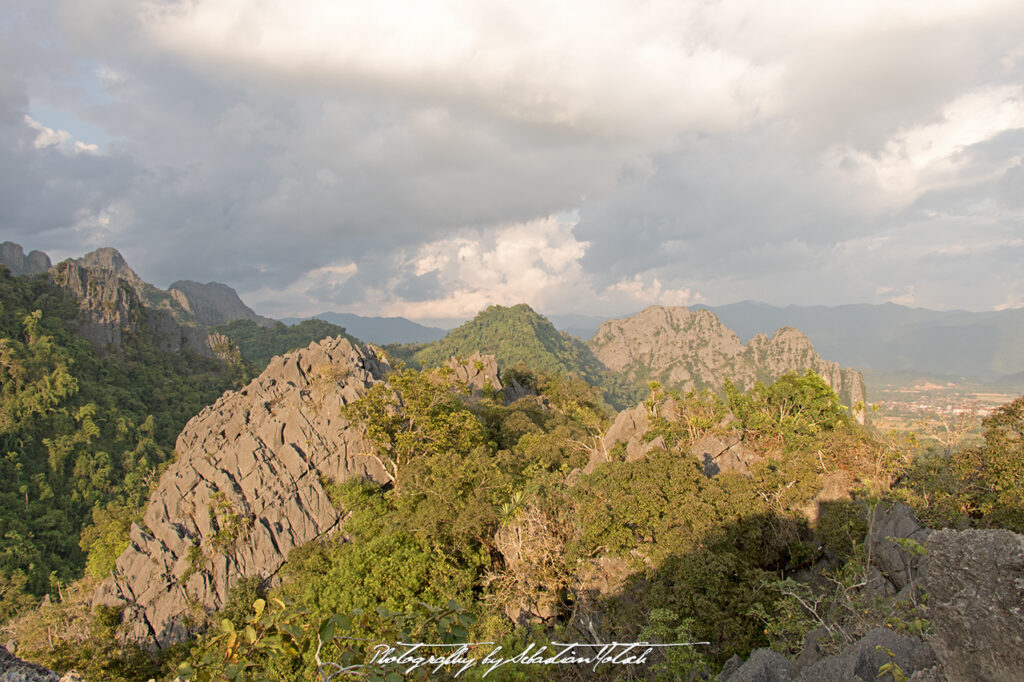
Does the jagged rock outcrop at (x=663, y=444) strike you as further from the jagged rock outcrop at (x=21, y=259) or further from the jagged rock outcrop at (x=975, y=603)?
the jagged rock outcrop at (x=21, y=259)

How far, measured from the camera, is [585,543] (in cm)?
1702

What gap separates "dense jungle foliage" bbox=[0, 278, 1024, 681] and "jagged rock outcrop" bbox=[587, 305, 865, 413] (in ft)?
274

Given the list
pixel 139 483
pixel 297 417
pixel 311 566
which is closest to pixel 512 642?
pixel 311 566

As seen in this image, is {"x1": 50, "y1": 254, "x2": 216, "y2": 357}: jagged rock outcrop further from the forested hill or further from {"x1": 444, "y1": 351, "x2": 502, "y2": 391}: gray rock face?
{"x1": 444, "y1": 351, "x2": 502, "y2": 391}: gray rock face

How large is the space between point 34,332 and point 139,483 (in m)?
30.8

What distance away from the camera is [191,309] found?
183 metres

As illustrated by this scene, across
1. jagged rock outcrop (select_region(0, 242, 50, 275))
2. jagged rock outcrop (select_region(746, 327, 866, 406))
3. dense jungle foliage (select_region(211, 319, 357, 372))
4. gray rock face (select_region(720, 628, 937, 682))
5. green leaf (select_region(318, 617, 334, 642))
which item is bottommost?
jagged rock outcrop (select_region(746, 327, 866, 406))

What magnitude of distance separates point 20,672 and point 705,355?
176009 mm

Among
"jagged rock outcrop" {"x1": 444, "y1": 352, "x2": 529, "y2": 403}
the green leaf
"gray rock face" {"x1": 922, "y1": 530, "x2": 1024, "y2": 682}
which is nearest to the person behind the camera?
the green leaf

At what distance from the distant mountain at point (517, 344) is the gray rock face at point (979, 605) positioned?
120040mm

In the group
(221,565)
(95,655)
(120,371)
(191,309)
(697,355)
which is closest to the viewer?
(95,655)

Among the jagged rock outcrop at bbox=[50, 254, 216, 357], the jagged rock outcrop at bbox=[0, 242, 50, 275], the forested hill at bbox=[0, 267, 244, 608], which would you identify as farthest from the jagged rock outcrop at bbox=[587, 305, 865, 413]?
the jagged rock outcrop at bbox=[0, 242, 50, 275]

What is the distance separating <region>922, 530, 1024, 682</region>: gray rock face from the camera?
11.5ft

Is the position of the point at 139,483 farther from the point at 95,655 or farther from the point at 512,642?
the point at 512,642
